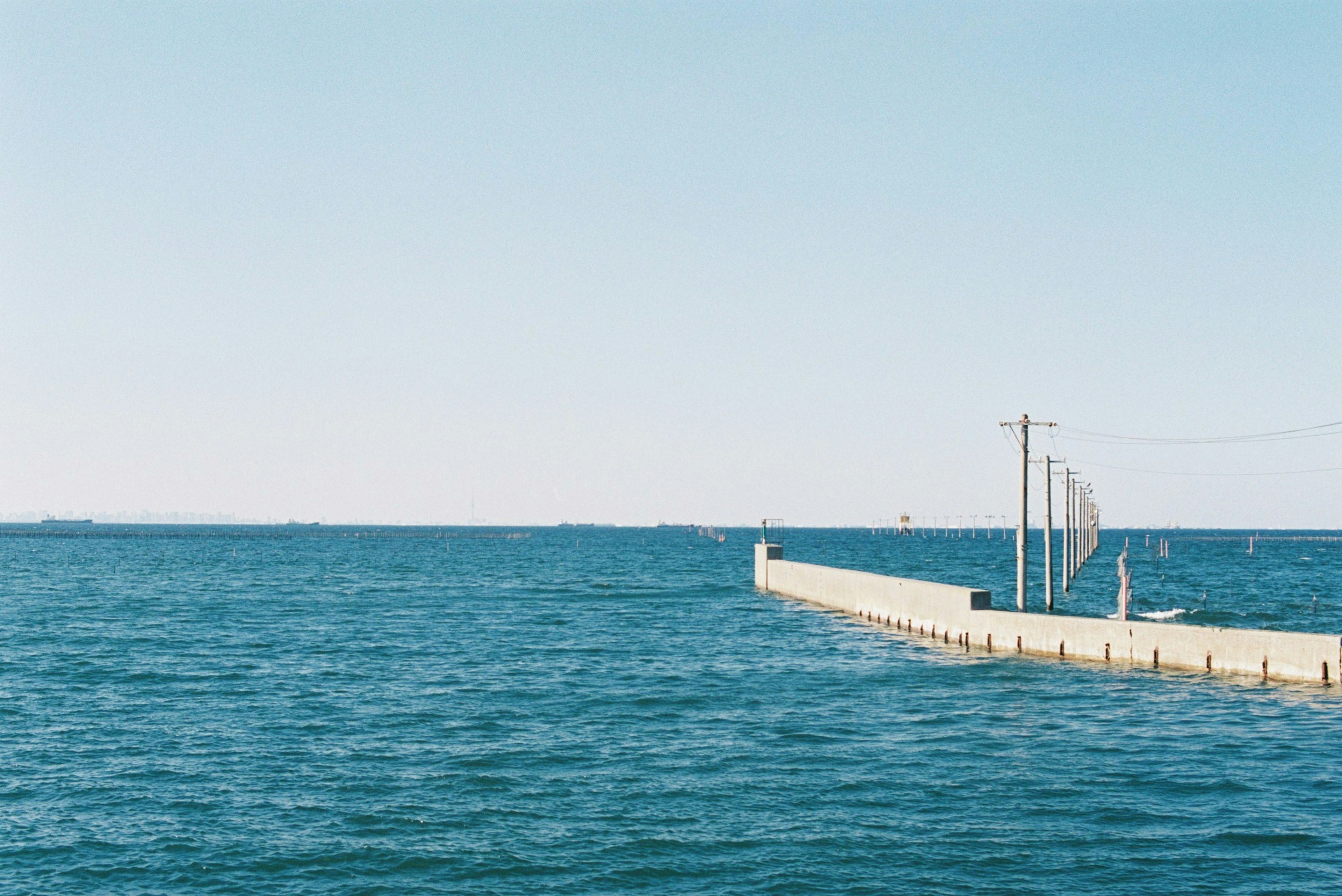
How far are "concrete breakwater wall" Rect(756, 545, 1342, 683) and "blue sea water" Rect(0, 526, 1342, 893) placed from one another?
83 cm

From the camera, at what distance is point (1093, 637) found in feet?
129

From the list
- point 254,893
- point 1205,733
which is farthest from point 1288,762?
point 254,893

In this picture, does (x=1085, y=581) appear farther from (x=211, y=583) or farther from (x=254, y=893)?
(x=254, y=893)

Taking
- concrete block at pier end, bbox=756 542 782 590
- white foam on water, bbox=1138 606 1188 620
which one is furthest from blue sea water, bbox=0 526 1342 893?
concrete block at pier end, bbox=756 542 782 590

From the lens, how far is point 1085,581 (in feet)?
299

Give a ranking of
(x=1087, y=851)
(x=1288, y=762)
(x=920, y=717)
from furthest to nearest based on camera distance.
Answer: (x=920, y=717)
(x=1288, y=762)
(x=1087, y=851)

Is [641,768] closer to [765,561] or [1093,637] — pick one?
[1093,637]

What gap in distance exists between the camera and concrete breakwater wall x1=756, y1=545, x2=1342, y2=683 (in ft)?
110

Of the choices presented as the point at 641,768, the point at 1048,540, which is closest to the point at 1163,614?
the point at 1048,540

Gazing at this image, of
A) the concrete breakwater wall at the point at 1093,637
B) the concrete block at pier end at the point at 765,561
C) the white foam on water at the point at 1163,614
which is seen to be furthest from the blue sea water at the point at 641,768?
the concrete block at pier end at the point at 765,561

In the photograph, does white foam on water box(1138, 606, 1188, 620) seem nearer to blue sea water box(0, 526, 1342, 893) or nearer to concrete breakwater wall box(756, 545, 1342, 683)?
blue sea water box(0, 526, 1342, 893)

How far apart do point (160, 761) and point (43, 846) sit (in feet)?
20.4

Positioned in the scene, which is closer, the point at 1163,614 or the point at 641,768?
the point at 641,768

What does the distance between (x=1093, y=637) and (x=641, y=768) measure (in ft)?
69.7
